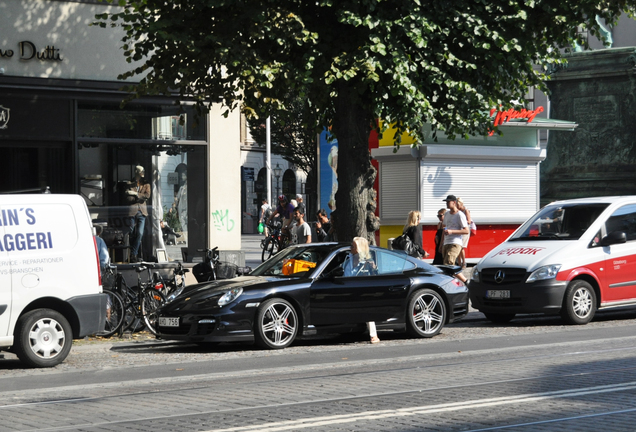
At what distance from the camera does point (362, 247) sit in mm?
12828

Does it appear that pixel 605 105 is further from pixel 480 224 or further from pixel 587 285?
pixel 587 285

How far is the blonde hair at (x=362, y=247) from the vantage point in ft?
41.8

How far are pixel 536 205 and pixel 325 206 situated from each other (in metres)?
6.13

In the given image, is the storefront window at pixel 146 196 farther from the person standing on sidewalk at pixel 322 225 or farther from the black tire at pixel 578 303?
the black tire at pixel 578 303

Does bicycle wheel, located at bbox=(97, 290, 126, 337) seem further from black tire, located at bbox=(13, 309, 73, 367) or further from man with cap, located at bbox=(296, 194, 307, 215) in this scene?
man with cap, located at bbox=(296, 194, 307, 215)

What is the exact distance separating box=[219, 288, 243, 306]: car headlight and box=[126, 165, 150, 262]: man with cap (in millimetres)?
7133

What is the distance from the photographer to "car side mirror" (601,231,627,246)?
1447 centimetres

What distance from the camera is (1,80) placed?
17234mm

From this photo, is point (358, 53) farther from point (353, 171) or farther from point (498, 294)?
point (498, 294)

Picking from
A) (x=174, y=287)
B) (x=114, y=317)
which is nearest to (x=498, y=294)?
(x=174, y=287)

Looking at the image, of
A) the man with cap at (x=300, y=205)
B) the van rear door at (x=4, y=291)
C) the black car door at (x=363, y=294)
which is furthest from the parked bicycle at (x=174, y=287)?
the man with cap at (x=300, y=205)

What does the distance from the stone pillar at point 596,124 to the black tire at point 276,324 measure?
54.8 feet

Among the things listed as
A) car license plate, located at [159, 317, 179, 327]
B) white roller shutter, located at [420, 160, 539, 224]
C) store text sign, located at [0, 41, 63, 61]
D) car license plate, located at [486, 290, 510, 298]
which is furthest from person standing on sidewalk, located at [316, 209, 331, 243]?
car license plate, located at [159, 317, 179, 327]

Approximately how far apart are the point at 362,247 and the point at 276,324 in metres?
1.58
